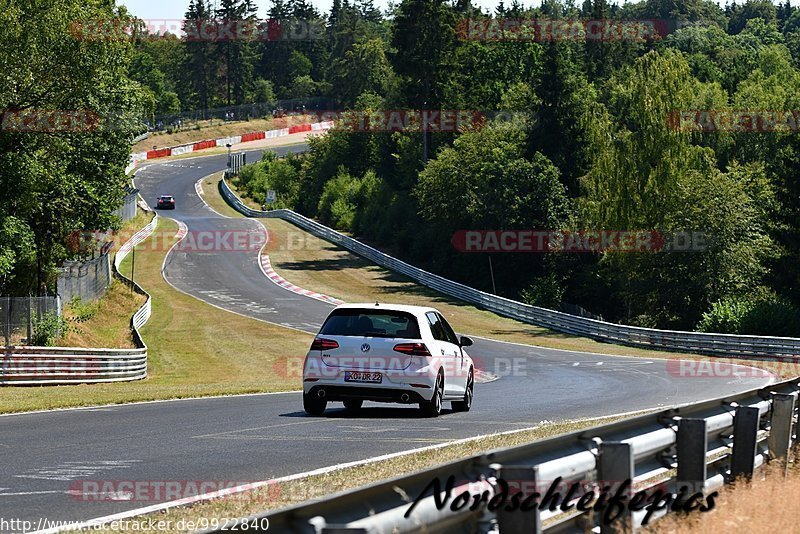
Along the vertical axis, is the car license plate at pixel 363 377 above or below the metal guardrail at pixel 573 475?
below

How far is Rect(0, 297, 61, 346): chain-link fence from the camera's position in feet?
107

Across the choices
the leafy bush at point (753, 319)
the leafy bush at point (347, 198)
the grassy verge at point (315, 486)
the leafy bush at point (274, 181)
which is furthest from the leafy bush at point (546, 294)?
the grassy verge at point (315, 486)

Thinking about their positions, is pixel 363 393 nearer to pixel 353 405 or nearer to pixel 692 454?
pixel 353 405

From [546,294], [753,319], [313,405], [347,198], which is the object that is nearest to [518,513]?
[313,405]

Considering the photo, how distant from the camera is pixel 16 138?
36.4 metres

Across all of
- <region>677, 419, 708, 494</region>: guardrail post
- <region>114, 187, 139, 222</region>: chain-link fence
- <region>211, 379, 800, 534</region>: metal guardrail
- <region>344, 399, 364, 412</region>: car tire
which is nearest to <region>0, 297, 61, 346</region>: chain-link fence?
<region>344, 399, 364, 412</region>: car tire

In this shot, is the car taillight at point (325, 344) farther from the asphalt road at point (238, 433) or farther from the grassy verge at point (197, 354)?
the grassy verge at point (197, 354)

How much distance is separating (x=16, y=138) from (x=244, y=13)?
467 feet

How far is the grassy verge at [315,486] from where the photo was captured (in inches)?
338

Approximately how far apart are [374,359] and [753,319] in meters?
40.8

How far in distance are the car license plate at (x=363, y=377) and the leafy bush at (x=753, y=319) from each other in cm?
4013

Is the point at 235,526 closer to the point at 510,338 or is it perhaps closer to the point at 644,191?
the point at 510,338

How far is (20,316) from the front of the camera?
3375 centimetres

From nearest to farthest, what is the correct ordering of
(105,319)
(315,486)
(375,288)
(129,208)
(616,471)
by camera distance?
1. (616,471)
2. (315,486)
3. (105,319)
4. (375,288)
5. (129,208)
